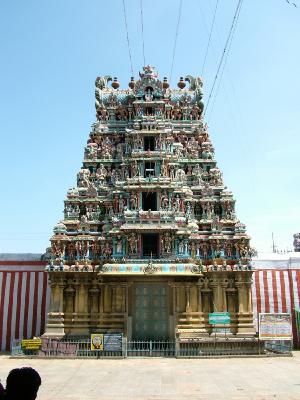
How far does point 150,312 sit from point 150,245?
4.94 meters

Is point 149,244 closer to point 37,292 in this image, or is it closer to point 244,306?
point 244,306

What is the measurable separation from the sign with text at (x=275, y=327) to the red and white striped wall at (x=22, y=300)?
17051 mm

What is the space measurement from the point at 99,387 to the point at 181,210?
709 inches

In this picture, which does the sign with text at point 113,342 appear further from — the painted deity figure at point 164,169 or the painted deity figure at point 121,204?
the painted deity figure at point 164,169

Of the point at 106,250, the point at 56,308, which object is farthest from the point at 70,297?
the point at 106,250

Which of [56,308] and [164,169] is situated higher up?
[164,169]

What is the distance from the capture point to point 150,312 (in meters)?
30.9

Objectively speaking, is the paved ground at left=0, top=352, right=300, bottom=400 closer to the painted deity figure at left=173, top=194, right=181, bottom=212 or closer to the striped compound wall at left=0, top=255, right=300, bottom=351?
the striped compound wall at left=0, top=255, right=300, bottom=351

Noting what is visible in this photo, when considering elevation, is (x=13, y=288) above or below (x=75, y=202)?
below

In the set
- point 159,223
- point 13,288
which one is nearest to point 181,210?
point 159,223

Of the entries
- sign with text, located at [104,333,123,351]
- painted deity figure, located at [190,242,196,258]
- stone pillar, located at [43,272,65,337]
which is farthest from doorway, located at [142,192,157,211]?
sign with text, located at [104,333,123,351]

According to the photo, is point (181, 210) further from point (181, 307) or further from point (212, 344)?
point (212, 344)

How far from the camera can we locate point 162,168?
112ft

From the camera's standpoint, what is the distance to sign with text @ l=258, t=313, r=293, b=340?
2802 cm
